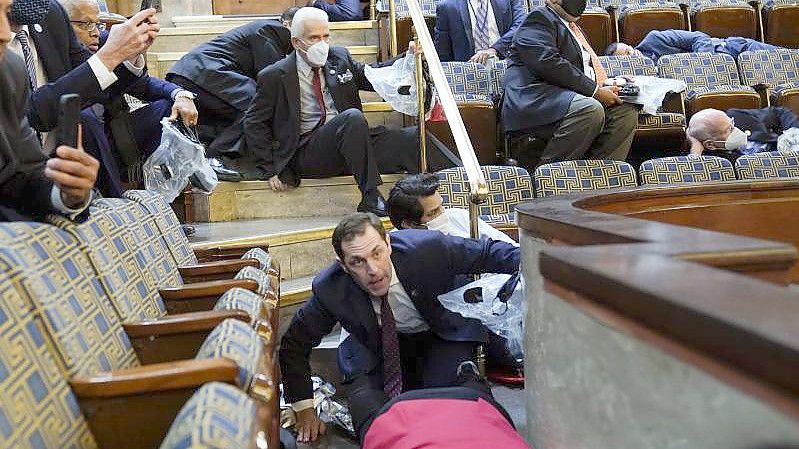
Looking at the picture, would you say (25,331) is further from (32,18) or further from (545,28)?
(545,28)

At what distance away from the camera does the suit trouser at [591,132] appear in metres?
2.19

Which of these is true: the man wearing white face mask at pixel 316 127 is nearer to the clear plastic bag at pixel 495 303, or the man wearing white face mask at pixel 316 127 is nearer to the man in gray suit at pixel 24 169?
the clear plastic bag at pixel 495 303

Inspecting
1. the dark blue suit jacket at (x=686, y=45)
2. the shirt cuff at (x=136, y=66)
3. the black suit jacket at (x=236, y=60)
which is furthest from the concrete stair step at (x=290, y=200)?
the dark blue suit jacket at (x=686, y=45)

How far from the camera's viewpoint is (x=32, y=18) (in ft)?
4.47

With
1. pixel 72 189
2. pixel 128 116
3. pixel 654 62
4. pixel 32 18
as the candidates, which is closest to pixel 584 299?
pixel 72 189

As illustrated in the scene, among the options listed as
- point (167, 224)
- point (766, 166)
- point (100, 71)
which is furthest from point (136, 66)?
point (766, 166)

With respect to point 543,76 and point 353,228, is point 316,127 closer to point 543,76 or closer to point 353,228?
point 543,76

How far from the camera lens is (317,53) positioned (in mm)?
2188

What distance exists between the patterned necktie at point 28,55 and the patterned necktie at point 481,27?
5.74 feet

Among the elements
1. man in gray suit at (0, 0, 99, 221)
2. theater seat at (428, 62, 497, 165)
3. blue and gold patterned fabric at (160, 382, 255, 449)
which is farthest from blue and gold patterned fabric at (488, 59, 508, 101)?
blue and gold patterned fabric at (160, 382, 255, 449)

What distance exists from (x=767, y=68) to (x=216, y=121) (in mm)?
1955

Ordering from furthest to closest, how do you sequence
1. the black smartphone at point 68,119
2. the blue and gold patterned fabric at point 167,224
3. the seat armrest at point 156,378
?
1. the blue and gold patterned fabric at point 167,224
2. the black smartphone at point 68,119
3. the seat armrest at point 156,378

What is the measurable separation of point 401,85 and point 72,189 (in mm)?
1421

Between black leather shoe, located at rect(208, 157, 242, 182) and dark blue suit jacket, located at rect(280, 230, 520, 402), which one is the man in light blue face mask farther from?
black leather shoe, located at rect(208, 157, 242, 182)
